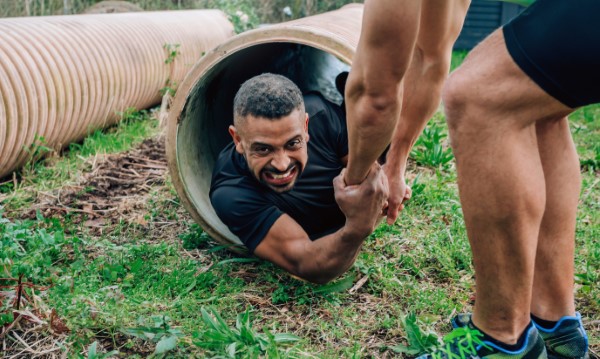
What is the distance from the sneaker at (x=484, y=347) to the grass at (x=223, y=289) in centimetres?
24

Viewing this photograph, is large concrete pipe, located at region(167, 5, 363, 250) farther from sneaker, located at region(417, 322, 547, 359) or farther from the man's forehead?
sneaker, located at region(417, 322, 547, 359)

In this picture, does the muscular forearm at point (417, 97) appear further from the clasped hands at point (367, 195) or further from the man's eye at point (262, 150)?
the man's eye at point (262, 150)

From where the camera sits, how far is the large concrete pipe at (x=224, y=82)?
2.83 metres

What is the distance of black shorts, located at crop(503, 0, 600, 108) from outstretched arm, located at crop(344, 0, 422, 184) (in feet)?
0.93

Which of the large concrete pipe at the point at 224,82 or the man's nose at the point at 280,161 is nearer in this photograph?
the man's nose at the point at 280,161

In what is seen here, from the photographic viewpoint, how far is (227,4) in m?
11.4

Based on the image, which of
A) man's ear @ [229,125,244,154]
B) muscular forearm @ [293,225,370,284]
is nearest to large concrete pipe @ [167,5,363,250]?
man's ear @ [229,125,244,154]

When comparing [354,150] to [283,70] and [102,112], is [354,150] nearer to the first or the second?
[283,70]

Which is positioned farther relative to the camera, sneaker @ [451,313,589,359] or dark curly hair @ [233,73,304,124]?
dark curly hair @ [233,73,304,124]

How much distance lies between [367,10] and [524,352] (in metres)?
1.12

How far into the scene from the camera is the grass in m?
2.22

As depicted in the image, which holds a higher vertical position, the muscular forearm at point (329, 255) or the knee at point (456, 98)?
the knee at point (456, 98)

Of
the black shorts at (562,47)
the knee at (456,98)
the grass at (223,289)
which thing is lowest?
the grass at (223,289)

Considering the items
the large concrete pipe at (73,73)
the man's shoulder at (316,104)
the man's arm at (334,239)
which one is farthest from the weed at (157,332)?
the large concrete pipe at (73,73)
